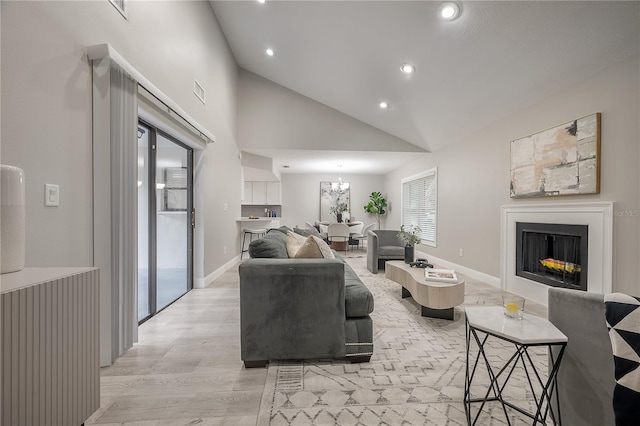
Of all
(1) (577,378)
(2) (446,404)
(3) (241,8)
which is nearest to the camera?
(1) (577,378)

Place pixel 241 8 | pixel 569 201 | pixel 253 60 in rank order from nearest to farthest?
pixel 569 201
pixel 241 8
pixel 253 60

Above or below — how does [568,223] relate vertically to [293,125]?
below

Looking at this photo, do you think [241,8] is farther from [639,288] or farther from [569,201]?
[639,288]

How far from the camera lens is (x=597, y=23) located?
7.30ft

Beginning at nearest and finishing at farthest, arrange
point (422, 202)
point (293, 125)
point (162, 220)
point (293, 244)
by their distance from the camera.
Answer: point (293, 244) → point (162, 220) → point (293, 125) → point (422, 202)

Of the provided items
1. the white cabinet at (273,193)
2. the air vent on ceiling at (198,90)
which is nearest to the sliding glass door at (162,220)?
the air vent on ceiling at (198,90)

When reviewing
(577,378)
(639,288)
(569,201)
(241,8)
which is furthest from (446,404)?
(241,8)

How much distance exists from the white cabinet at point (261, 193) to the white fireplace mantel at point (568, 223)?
6415 millimetres

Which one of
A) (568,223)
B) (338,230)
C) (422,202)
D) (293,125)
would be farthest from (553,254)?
(293,125)

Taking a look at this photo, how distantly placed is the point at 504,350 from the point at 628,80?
260cm

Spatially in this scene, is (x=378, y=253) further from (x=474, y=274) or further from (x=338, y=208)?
(x=338, y=208)

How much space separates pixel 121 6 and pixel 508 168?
15.0 ft

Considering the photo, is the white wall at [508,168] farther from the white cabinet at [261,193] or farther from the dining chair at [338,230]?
the white cabinet at [261,193]

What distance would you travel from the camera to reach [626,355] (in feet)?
2.86
